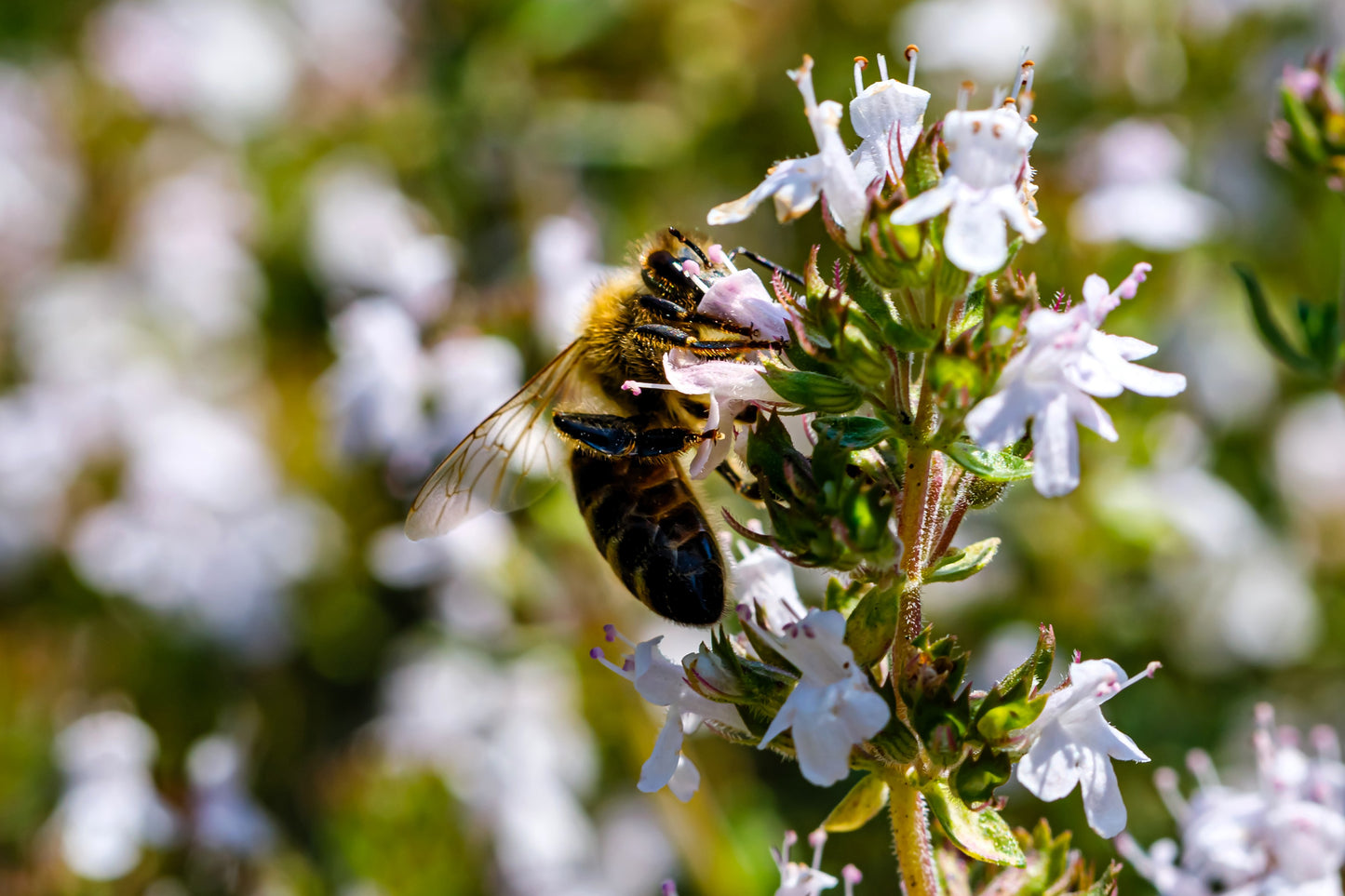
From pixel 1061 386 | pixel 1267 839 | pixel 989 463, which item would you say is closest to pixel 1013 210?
pixel 1061 386

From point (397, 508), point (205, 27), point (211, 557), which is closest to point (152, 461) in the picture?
point (211, 557)

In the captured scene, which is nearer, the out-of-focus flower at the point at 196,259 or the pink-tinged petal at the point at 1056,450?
the pink-tinged petal at the point at 1056,450

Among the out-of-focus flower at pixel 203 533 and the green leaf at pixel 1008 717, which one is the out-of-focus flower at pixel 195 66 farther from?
the green leaf at pixel 1008 717

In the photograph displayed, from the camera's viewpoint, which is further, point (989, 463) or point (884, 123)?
point (884, 123)

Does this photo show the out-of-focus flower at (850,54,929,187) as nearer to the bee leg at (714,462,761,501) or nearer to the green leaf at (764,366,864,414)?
the green leaf at (764,366,864,414)

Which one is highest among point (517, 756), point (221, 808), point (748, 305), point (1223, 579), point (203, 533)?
point (748, 305)

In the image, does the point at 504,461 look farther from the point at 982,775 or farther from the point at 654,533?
the point at 982,775

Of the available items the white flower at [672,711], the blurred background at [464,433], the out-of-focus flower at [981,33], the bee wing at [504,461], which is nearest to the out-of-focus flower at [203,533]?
the blurred background at [464,433]
